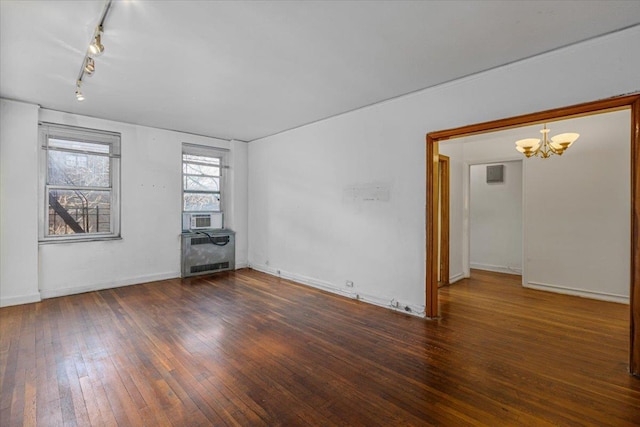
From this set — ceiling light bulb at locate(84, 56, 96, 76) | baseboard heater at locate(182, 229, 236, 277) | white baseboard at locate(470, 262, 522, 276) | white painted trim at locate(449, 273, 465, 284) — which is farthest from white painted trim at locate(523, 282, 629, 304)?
ceiling light bulb at locate(84, 56, 96, 76)

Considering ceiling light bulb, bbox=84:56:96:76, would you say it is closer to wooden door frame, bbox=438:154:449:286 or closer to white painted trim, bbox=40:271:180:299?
white painted trim, bbox=40:271:180:299

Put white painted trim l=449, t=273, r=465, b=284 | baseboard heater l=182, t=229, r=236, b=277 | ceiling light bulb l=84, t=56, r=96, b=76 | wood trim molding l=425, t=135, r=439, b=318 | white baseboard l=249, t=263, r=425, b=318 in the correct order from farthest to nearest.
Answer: baseboard heater l=182, t=229, r=236, b=277, white painted trim l=449, t=273, r=465, b=284, white baseboard l=249, t=263, r=425, b=318, wood trim molding l=425, t=135, r=439, b=318, ceiling light bulb l=84, t=56, r=96, b=76

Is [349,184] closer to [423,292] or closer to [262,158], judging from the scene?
[423,292]

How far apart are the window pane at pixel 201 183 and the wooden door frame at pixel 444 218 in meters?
4.30

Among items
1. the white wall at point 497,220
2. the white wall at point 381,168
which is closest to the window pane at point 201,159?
the white wall at point 381,168

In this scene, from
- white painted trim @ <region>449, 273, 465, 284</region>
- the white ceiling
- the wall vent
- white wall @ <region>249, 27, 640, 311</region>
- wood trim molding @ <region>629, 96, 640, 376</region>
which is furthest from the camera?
the wall vent

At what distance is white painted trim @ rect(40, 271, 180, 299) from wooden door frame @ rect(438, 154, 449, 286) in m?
4.72

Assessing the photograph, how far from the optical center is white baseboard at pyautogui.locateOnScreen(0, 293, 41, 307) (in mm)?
3742

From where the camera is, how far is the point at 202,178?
580 centimetres

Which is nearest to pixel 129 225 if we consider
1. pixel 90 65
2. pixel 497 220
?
pixel 90 65

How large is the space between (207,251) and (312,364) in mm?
3882

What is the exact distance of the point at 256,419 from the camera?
1763mm

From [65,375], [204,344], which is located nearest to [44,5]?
[65,375]

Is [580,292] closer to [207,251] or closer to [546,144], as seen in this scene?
[546,144]
